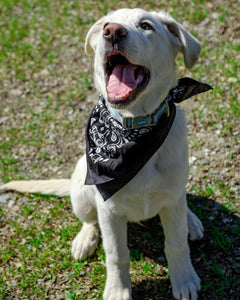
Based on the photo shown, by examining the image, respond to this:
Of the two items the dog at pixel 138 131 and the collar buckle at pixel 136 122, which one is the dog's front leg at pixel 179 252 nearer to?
the dog at pixel 138 131

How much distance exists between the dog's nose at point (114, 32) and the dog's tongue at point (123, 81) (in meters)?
0.23

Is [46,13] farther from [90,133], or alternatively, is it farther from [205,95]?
[90,133]

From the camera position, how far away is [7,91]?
5484mm

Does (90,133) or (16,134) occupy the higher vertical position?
(90,133)

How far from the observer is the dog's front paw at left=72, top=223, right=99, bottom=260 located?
354 centimetres

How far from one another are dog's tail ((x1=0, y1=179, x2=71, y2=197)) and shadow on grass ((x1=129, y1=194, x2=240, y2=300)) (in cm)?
75

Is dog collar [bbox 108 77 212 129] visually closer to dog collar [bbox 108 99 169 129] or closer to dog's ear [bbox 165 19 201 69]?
dog collar [bbox 108 99 169 129]

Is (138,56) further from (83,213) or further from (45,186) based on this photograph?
(45,186)

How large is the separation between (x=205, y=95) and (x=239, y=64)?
1.82 feet

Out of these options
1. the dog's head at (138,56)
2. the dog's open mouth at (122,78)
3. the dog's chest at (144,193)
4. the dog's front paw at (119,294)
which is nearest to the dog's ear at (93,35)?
the dog's head at (138,56)

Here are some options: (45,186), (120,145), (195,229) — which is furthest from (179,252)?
(45,186)

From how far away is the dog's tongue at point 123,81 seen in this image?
252cm

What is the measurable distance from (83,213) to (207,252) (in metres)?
1.10

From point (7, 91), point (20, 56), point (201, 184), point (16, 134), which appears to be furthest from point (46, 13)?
point (201, 184)
